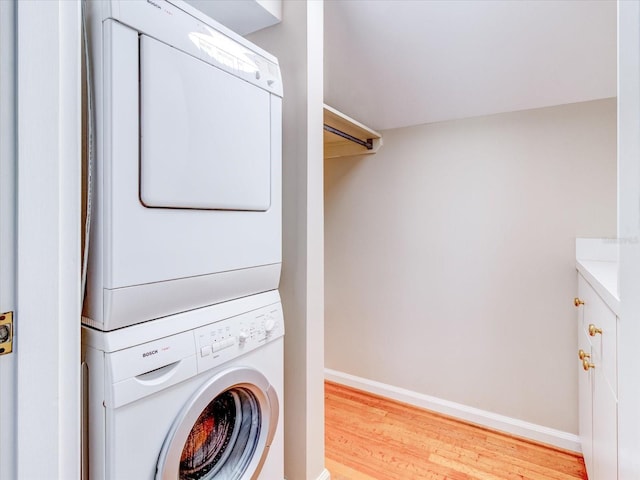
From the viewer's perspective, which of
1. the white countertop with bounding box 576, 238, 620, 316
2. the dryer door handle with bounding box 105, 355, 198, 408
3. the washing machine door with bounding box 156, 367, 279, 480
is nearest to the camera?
the dryer door handle with bounding box 105, 355, 198, 408

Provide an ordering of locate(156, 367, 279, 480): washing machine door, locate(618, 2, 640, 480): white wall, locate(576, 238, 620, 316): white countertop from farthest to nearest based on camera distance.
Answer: locate(576, 238, 620, 316): white countertop
locate(156, 367, 279, 480): washing machine door
locate(618, 2, 640, 480): white wall

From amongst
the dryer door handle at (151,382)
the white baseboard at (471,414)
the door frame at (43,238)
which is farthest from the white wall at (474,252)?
the door frame at (43,238)

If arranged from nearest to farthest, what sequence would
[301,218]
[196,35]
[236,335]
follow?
1. [196,35]
2. [236,335]
3. [301,218]

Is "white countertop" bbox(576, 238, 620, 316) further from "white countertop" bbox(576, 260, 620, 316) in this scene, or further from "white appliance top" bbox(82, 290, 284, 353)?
"white appliance top" bbox(82, 290, 284, 353)

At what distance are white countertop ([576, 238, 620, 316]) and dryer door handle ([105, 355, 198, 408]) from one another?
1.37 meters

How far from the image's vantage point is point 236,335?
113cm

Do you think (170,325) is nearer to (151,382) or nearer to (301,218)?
(151,382)

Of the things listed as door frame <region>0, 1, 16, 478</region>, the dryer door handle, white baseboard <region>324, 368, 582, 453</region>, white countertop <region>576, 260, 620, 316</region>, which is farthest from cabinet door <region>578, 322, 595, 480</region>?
door frame <region>0, 1, 16, 478</region>

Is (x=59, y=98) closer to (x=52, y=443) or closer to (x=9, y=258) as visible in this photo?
(x=9, y=258)

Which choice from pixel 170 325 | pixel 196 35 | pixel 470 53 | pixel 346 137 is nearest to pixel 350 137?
pixel 346 137

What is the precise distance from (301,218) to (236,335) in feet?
1.84

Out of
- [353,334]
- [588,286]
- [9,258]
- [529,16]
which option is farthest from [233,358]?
[529,16]

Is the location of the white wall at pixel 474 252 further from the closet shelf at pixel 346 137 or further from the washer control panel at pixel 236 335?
the washer control panel at pixel 236 335

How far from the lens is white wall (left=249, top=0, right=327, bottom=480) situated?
1.47 meters
